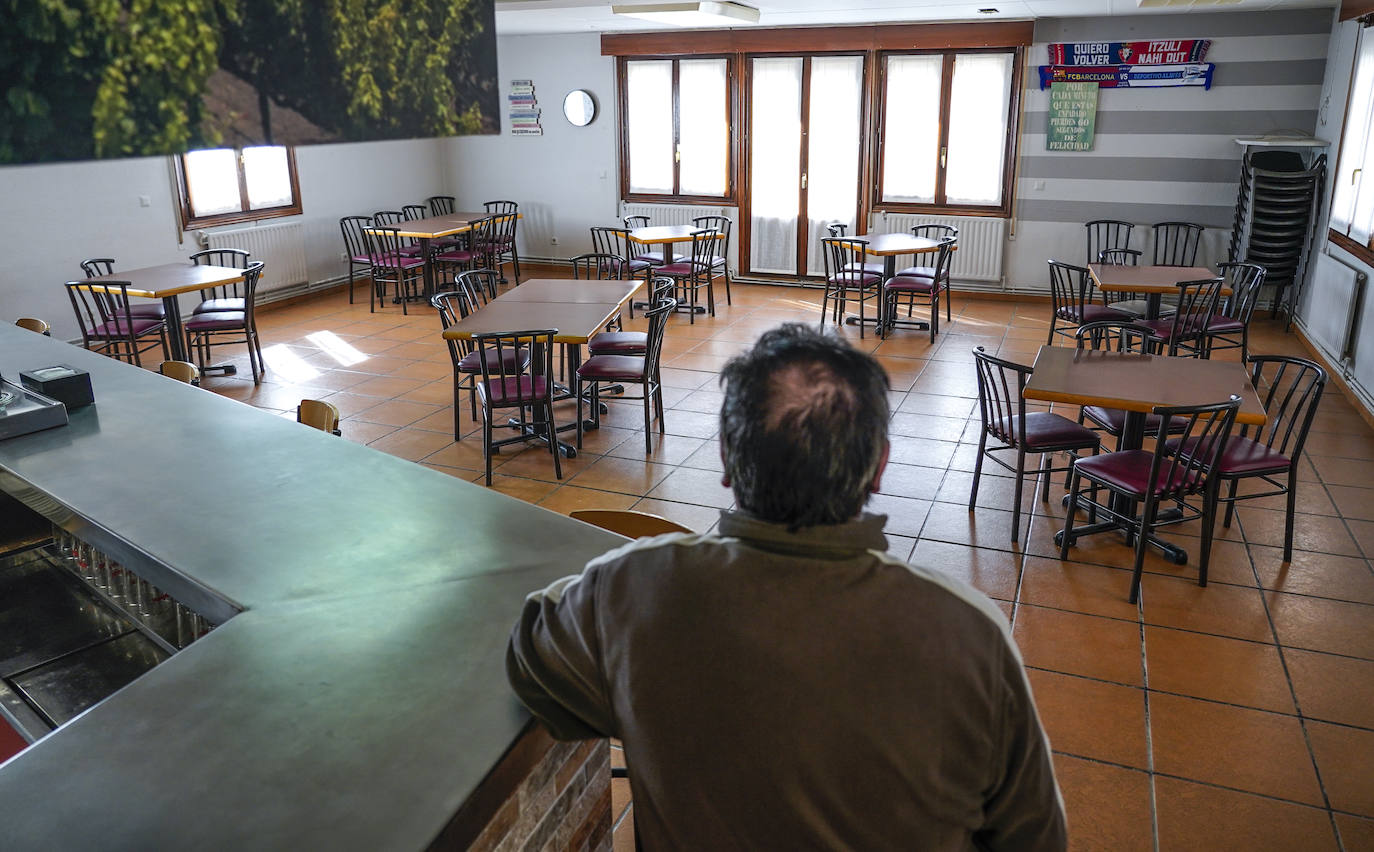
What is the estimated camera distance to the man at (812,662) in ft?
3.78

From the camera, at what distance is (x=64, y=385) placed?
2.96 metres

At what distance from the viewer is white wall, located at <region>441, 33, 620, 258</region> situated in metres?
10.5

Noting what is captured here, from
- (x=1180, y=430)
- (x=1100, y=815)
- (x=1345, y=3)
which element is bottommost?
(x=1100, y=815)

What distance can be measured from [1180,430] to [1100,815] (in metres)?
2.32

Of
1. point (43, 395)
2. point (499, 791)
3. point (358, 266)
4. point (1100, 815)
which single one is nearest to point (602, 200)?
point (358, 266)

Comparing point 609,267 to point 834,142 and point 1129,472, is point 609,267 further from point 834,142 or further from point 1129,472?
point 1129,472

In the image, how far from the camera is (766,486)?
3.96ft

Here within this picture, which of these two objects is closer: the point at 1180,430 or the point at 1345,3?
the point at 1180,430

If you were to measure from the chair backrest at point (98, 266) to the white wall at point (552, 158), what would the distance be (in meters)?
3.95

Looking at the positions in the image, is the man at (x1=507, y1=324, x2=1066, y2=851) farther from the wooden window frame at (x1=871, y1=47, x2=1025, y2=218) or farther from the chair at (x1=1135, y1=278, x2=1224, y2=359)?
the wooden window frame at (x1=871, y1=47, x2=1025, y2=218)

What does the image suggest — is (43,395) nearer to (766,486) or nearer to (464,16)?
(464,16)

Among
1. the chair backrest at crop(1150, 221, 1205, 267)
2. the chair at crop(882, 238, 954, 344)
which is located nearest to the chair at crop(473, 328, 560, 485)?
the chair at crop(882, 238, 954, 344)

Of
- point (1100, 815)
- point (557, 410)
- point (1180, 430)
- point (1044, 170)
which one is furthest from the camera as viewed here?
point (1044, 170)

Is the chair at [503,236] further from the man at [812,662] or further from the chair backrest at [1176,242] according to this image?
the man at [812,662]
